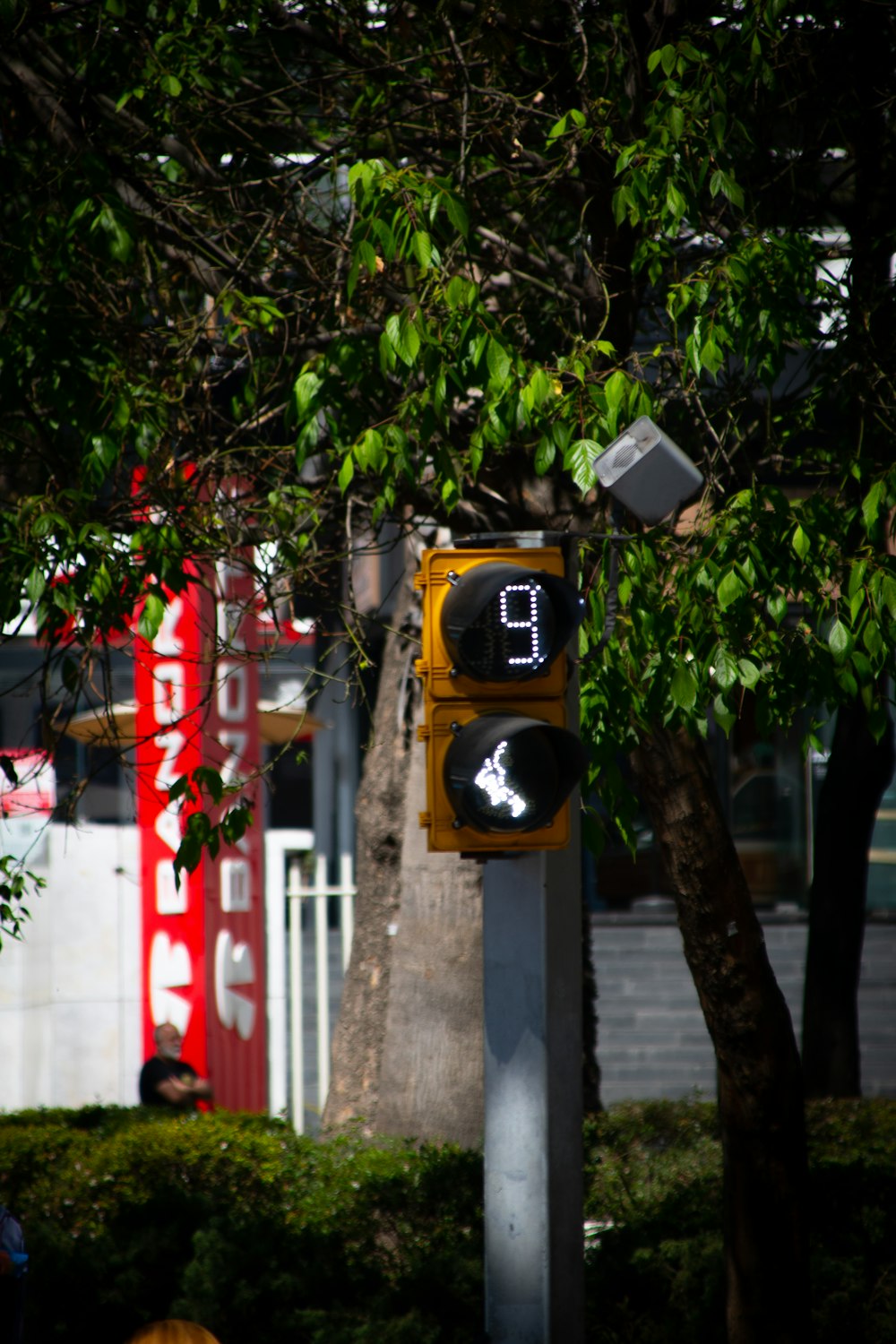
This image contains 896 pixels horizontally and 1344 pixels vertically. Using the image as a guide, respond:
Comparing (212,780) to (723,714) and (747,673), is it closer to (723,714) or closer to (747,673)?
(723,714)

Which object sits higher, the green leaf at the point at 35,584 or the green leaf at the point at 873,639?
the green leaf at the point at 35,584

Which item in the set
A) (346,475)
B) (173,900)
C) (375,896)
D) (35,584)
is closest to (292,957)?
(375,896)

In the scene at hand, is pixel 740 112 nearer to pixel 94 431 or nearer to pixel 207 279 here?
pixel 207 279

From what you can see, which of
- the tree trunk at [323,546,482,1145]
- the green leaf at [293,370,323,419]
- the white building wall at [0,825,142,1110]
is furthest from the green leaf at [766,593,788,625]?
the white building wall at [0,825,142,1110]

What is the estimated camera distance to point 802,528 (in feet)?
17.6

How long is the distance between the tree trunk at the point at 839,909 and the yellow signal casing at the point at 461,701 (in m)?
A: 6.84

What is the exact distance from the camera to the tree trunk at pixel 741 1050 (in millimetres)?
5734

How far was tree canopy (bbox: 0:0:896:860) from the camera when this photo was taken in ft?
17.8

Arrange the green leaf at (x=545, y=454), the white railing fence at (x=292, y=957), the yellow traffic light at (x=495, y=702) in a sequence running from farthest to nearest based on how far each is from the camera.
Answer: the white railing fence at (x=292, y=957), the green leaf at (x=545, y=454), the yellow traffic light at (x=495, y=702)

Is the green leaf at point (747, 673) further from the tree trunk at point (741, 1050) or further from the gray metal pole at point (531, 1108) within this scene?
the gray metal pole at point (531, 1108)

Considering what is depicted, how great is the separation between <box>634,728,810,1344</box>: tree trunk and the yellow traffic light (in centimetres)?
152

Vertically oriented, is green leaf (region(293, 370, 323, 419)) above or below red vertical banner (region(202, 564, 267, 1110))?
above

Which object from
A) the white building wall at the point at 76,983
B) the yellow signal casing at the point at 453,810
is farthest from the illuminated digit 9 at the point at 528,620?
the white building wall at the point at 76,983

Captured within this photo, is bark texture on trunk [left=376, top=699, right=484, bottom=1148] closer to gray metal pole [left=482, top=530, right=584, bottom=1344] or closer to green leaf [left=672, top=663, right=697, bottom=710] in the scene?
green leaf [left=672, top=663, right=697, bottom=710]
